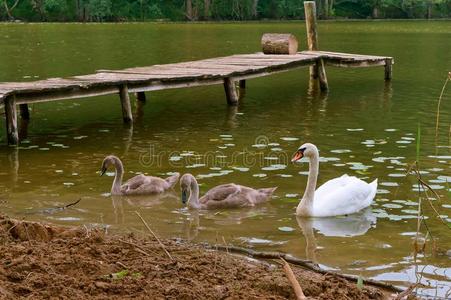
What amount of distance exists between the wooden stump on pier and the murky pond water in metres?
1.15

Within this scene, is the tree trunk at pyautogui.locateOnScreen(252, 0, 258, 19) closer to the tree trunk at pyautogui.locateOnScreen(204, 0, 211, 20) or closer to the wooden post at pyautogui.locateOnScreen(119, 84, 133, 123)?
the tree trunk at pyautogui.locateOnScreen(204, 0, 211, 20)

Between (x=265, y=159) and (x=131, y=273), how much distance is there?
7.80m

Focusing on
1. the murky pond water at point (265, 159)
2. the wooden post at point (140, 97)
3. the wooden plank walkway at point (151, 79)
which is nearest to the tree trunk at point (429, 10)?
the murky pond water at point (265, 159)

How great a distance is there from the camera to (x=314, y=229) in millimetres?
10164

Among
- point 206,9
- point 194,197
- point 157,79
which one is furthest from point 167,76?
point 206,9

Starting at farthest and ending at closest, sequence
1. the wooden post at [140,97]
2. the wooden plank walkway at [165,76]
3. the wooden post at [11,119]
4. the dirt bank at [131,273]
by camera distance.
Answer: the wooden post at [140,97] < the wooden plank walkway at [165,76] < the wooden post at [11,119] < the dirt bank at [131,273]

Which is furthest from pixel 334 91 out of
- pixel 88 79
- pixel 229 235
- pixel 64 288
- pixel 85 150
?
pixel 64 288

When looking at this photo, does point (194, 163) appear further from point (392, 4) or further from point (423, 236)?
point (392, 4)

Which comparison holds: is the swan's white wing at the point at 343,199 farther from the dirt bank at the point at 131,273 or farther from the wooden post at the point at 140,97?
the wooden post at the point at 140,97

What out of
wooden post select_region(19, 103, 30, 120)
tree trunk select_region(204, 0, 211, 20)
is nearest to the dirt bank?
wooden post select_region(19, 103, 30, 120)

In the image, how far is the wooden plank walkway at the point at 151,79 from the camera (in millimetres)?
15641

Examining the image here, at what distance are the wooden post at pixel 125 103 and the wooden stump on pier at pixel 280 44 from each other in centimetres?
802

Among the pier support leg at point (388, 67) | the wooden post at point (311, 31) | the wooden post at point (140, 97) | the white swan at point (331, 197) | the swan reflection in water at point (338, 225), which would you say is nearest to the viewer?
the swan reflection in water at point (338, 225)

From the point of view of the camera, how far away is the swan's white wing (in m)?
10.8
